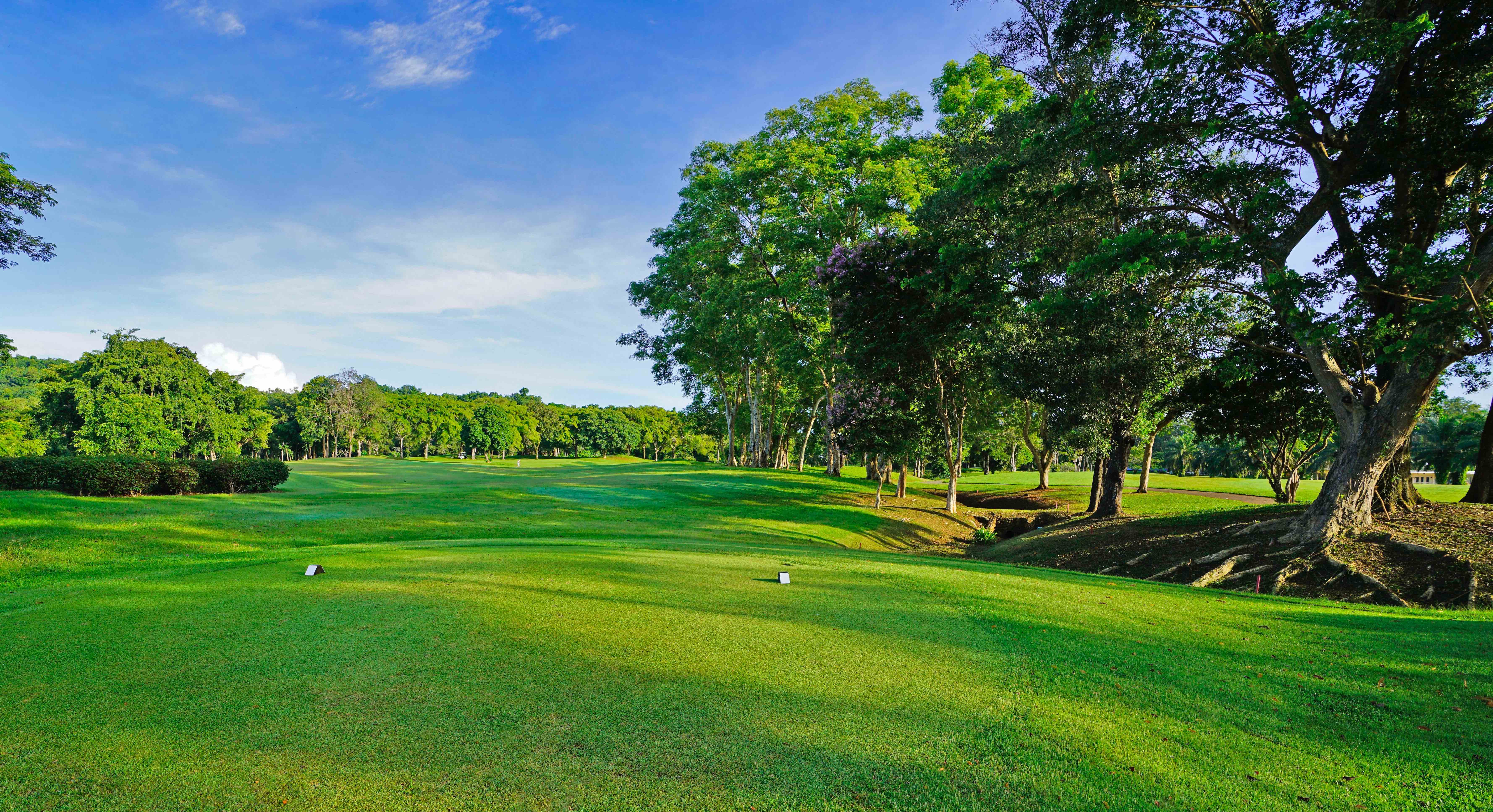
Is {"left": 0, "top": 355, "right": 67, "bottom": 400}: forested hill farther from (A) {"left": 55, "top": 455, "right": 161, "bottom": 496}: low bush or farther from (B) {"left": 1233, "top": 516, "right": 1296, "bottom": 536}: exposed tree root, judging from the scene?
(B) {"left": 1233, "top": 516, "right": 1296, "bottom": 536}: exposed tree root

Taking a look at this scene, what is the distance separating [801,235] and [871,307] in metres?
7.78

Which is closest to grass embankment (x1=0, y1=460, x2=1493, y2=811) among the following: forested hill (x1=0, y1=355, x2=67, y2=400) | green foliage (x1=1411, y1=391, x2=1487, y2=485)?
green foliage (x1=1411, y1=391, x2=1487, y2=485)

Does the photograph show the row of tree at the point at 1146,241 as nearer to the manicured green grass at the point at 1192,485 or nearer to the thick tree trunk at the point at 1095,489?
the thick tree trunk at the point at 1095,489

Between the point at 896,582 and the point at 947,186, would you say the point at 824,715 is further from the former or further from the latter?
the point at 947,186

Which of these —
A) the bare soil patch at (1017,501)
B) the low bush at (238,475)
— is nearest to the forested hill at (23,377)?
the low bush at (238,475)

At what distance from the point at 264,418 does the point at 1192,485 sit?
8634 centimetres

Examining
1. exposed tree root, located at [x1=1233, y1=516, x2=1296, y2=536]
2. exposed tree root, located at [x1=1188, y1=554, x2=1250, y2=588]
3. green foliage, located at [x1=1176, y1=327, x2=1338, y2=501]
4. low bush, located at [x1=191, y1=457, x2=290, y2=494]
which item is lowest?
low bush, located at [x1=191, y1=457, x2=290, y2=494]

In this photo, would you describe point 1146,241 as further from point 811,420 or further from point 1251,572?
point 811,420

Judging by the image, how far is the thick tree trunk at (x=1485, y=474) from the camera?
14750 millimetres

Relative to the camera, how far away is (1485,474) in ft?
49.2

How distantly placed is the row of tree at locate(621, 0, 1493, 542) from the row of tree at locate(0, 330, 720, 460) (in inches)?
1020

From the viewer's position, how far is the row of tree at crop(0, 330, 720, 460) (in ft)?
168

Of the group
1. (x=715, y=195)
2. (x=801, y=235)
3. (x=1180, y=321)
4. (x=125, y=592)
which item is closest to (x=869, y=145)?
(x=801, y=235)

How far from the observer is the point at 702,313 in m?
35.6
